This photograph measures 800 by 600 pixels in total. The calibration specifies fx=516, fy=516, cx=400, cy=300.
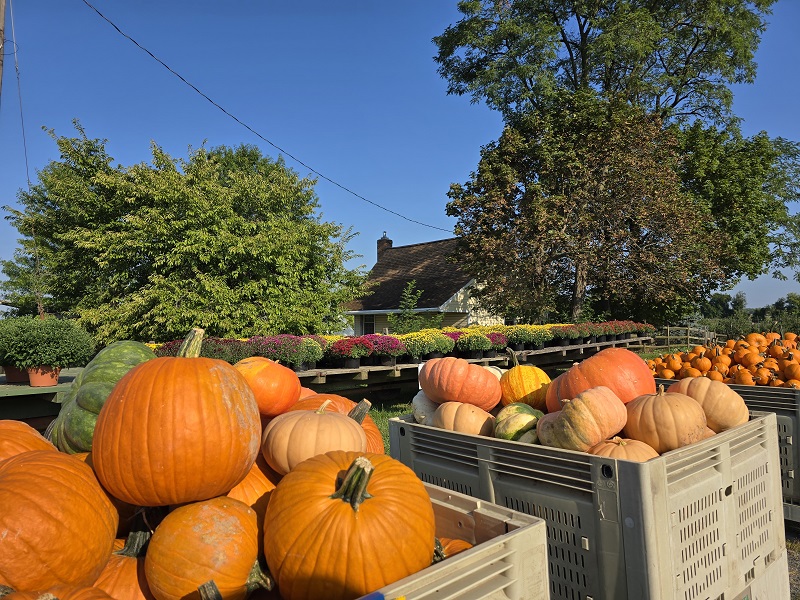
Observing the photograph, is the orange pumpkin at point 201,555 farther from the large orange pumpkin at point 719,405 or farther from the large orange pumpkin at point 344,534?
the large orange pumpkin at point 719,405

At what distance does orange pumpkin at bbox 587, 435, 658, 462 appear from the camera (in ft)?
6.89

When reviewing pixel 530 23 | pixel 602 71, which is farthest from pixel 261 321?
pixel 602 71

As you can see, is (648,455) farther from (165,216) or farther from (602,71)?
(602,71)

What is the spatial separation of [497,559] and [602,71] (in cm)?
2612

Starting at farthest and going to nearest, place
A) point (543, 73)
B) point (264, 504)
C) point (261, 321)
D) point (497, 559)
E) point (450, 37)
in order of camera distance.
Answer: point (450, 37) → point (543, 73) → point (261, 321) → point (264, 504) → point (497, 559)

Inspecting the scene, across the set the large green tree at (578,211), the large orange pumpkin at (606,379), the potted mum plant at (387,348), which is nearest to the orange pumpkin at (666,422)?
the large orange pumpkin at (606,379)

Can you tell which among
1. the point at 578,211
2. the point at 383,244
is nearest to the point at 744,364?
the point at 578,211

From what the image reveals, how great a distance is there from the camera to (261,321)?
11867mm

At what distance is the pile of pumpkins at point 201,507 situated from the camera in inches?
52.9

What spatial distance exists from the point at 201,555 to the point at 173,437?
0.37m

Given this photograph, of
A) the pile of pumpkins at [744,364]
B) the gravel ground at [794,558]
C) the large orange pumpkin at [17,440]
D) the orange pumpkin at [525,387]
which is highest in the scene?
the large orange pumpkin at [17,440]

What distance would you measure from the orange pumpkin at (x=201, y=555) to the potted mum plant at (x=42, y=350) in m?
6.54

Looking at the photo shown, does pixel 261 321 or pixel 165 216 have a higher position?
pixel 165 216

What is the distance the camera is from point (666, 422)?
2287 mm
